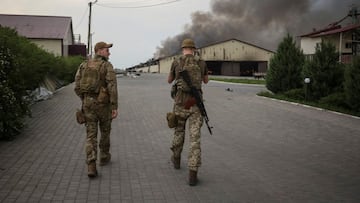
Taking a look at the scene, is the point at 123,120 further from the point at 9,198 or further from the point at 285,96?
the point at 285,96

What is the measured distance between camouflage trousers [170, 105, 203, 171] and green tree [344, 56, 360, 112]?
26.2ft

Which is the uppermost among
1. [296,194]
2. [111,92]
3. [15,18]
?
[15,18]

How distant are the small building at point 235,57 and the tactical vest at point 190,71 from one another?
47.8m

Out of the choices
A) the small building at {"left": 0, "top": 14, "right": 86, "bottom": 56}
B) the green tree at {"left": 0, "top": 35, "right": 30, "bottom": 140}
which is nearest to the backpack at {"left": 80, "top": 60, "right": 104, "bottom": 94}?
the green tree at {"left": 0, "top": 35, "right": 30, "bottom": 140}

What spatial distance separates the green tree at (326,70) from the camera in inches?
599

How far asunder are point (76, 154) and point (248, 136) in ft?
12.0

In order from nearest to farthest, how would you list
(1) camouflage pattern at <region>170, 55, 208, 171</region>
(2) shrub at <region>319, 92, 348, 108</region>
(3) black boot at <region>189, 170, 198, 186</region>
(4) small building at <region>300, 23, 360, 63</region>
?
1. (3) black boot at <region>189, 170, 198, 186</region>
2. (1) camouflage pattern at <region>170, 55, 208, 171</region>
3. (2) shrub at <region>319, 92, 348, 108</region>
4. (4) small building at <region>300, 23, 360, 63</region>

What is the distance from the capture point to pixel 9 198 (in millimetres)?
4711

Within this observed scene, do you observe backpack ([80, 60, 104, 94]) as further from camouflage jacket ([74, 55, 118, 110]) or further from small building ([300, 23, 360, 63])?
small building ([300, 23, 360, 63])

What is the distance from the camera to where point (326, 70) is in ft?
50.2

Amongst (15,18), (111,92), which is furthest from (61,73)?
(15,18)

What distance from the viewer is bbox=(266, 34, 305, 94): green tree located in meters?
18.3

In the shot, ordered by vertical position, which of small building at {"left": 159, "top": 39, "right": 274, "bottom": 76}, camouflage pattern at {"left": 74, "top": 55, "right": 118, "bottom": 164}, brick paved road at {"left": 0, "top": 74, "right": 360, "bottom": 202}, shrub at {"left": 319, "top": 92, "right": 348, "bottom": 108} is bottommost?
brick paved road at {"left": 0, "top": 74, "right": 360, "bottom": 202}

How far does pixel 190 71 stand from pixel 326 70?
10.8 meters
